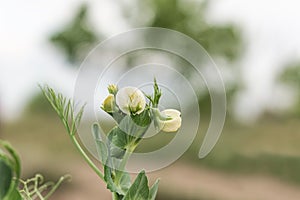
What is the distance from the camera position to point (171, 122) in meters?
0.22

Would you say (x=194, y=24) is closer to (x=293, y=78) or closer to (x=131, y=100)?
(x=293, y=78)

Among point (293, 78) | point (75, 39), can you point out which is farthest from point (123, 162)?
point (75, 39)

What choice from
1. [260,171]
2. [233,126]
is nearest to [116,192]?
[260,171]

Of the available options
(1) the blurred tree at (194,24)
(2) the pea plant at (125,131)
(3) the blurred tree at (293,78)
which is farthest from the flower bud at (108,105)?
(1) the blurred tree at (194,24)

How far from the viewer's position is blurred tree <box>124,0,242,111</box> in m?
7.29

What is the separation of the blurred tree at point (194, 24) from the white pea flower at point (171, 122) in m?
7.00

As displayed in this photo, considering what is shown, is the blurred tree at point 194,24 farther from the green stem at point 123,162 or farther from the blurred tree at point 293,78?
the green stem at point 123,162

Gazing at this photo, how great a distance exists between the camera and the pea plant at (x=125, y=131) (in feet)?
0.71

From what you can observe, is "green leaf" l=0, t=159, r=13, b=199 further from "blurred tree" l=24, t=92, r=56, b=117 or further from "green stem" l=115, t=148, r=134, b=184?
"blurred tree" l=24, t=92, r=56, b=117

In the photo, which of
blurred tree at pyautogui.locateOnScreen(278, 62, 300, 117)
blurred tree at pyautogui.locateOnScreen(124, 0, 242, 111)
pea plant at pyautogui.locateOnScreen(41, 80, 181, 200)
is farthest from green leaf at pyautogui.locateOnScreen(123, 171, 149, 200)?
blurred tree at pyautogui.locateOnScreen(124, 0, 242, 111)

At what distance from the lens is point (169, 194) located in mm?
5445

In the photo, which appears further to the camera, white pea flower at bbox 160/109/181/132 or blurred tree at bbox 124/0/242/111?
blurred tree at bbox 124/0/242/111

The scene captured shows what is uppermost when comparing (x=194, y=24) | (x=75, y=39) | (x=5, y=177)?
(x=194, y=24)

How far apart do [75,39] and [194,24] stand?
4.98 feet
